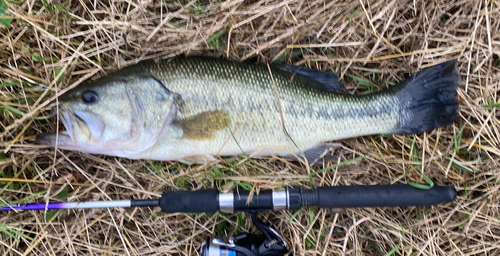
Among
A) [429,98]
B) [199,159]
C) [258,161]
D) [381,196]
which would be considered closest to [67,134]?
[199,159]

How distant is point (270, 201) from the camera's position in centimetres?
199

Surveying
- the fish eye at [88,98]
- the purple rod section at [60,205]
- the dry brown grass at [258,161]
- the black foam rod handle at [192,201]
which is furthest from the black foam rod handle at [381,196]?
the fish eye at [88,98]

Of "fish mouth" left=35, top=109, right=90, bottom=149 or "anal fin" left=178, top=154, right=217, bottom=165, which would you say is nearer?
"fish mouth" left=35, top=109, right=90, bottom=149

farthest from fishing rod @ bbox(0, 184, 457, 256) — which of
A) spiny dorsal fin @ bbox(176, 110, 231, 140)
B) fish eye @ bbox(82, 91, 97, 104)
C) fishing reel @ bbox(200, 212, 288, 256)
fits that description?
fish eye @ bbox(82, 91, 97, 104)

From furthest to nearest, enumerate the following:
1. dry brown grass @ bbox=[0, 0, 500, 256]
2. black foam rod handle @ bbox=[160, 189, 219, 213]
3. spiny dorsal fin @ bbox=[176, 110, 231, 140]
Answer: dry brown grass @ bbox=[0, 0, 500, 256], spiny dorsal fin @ bbox=[176, 110, 231, 140], black foam rod handle @ bbox=[160, 189, 219, 213]

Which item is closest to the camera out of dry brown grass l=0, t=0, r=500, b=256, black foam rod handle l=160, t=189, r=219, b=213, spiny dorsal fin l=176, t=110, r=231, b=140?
black foam rod handle l=160, t=189, r=219, b=213

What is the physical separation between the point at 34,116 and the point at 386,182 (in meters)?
2.49

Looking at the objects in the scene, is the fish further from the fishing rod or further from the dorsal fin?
the fishing rod

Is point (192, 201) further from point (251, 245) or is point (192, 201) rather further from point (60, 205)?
point (60, 205)

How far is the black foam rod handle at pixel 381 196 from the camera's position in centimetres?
202

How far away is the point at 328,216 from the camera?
7.59 ft

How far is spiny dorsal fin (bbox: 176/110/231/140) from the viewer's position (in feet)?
6.86

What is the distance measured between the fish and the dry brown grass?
5.9 inches

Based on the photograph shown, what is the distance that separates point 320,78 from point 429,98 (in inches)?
29.0
